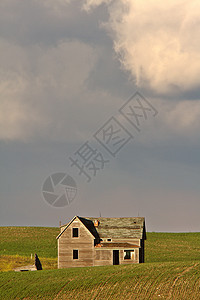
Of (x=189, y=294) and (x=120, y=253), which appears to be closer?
(x=189, y=294)

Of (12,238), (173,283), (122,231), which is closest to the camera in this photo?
(173,283)

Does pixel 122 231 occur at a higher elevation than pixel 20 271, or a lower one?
higher

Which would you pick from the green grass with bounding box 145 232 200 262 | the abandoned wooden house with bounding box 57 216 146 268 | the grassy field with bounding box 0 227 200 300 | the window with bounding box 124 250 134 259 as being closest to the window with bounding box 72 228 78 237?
the abandoned wooden house with bounding box 57 216 146 268

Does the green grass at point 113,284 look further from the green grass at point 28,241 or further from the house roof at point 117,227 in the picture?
the green grass at point 28,241

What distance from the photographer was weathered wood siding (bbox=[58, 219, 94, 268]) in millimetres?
57469

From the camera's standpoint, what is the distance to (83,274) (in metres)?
45.4

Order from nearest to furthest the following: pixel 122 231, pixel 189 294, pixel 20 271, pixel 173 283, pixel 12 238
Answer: pixel 189 294
pixel 173 283
pixel 20 271
pixel 122 231
pixel 12 238

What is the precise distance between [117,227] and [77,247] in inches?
246

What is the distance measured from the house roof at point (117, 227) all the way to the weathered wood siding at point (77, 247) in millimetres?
867

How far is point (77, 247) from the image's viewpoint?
57719 mm

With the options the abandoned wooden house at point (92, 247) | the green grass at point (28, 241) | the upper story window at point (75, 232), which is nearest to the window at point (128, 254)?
the abandoned wooden house at point (92, 247)

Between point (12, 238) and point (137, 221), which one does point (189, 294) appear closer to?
point (137, 221)

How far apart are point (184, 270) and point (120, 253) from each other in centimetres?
1461

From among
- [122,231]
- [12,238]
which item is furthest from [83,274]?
[12,238]
